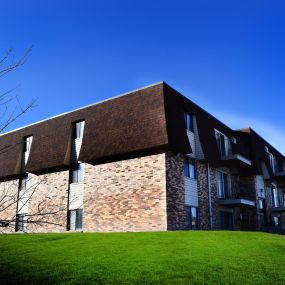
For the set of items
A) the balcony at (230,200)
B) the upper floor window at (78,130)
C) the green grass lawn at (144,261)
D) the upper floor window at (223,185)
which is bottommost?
the green grass lawn at (144,261)

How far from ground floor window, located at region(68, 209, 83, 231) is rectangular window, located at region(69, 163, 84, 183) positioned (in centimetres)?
197

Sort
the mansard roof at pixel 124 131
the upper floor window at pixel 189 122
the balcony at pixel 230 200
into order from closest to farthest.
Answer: the mansard roof at pixel 124 131 < the upper floor window at pixel 189 122 < the balcony at pixel 230 200

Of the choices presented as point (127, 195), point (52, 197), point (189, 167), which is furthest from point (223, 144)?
point (52, 197)

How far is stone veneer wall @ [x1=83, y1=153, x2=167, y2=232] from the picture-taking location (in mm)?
19156

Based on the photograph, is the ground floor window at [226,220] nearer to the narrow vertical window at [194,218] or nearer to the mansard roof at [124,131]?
the narrow vertical window at [194,218]

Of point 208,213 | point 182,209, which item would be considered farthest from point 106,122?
point 208,213

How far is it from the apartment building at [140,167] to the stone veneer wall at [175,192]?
0.18ft

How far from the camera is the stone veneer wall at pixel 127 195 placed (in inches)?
754

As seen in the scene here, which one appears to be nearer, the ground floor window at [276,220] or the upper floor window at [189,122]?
the upper floor window at [189,122]

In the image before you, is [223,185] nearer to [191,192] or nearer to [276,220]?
[191,192]

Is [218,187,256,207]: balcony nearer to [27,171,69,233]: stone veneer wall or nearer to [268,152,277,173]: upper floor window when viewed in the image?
[268,152,277,173]: upper floor window

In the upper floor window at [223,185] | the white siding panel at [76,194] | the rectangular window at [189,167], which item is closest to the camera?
the rectangular window at [189,167]

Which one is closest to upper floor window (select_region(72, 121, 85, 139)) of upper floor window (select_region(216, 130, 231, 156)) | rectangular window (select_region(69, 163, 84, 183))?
rectangular window (select_region(69, 163, 84, 183))

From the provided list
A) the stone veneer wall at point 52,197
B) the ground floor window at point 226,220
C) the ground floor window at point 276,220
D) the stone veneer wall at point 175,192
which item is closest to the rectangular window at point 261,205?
the ground floor window at point 276,220
